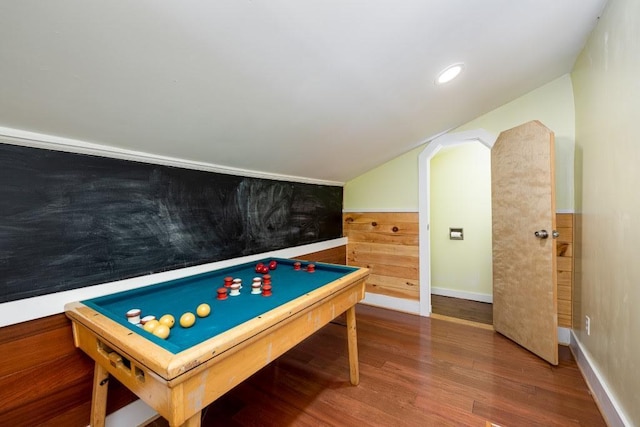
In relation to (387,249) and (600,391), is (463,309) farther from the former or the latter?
(600,391)

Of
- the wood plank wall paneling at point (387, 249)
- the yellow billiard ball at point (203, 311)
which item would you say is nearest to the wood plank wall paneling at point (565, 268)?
the wood plank wall paneling at point (387, 249)

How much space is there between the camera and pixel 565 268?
226 centimetres

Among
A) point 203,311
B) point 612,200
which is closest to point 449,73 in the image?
point 612,200

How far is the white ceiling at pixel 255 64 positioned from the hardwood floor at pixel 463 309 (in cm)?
218

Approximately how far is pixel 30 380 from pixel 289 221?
1.87 metres

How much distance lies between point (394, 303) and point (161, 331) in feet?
8.70

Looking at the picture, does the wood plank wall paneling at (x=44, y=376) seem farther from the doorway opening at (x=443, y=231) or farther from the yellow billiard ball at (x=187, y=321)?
the doorway opening at (x=443, y=231)

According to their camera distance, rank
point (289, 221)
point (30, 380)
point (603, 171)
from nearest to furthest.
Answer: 1. point (30, 380)
2. point (603, 171)
3. point (289, 221)

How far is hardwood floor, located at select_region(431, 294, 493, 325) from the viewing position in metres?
2.83

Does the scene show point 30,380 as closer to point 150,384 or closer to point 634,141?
point 150,384

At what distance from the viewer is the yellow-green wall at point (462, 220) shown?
3293 mm

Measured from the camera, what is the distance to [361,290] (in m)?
1.77

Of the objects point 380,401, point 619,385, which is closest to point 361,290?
point 380,401

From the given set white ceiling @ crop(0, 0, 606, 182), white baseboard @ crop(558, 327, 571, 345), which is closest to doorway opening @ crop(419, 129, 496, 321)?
white ceiling @ crop(0, 0, 606, 182)
